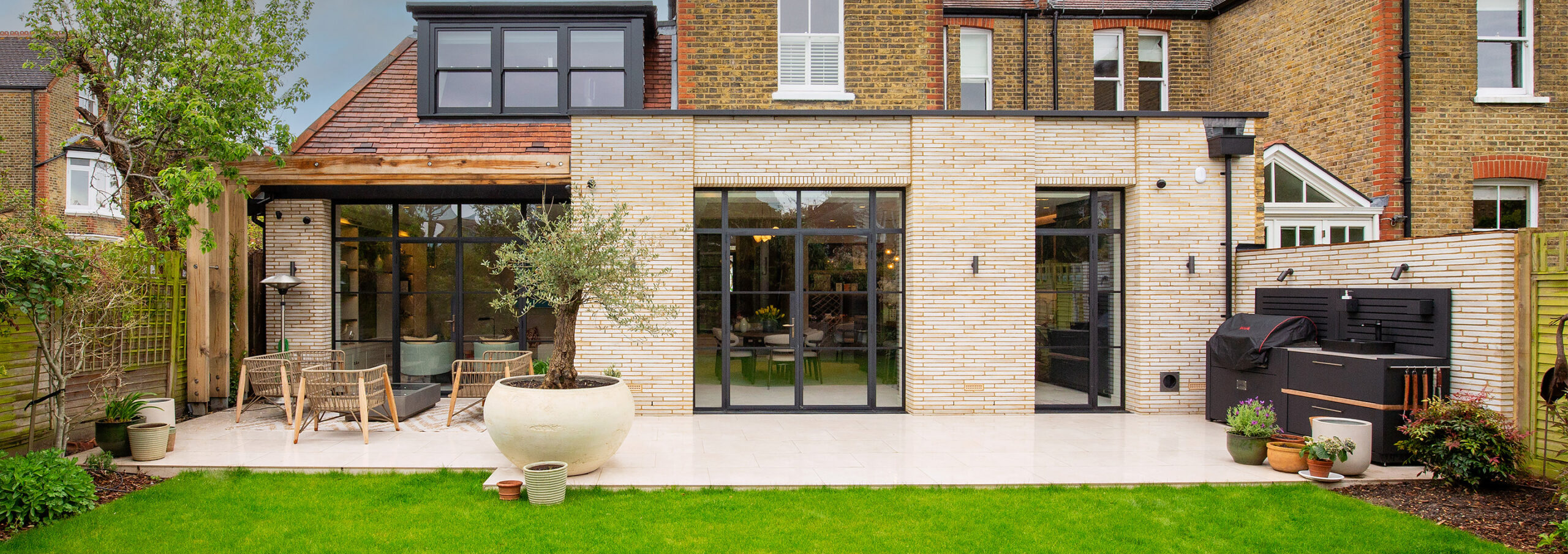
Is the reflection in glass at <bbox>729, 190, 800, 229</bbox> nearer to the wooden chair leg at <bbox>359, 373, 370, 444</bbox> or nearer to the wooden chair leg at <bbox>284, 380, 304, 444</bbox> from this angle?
the wooden chair leg at <bbox>359, 373, 370, 444</bbox>

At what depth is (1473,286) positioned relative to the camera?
6.04 m

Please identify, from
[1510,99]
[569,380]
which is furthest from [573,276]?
[1510,99]

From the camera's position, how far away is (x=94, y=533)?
4391 mm

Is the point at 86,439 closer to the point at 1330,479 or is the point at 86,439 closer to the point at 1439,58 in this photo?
the point at 1330,479

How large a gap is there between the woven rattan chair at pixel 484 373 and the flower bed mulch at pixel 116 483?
243cm

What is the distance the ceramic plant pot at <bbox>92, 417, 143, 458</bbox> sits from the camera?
6.10m

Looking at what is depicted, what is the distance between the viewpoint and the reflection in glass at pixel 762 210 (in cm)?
877

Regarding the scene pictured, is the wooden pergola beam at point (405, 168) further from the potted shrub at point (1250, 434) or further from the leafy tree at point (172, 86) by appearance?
the potted shrub at point (1250, 434)

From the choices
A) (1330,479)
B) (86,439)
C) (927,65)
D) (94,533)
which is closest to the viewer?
(94,533)

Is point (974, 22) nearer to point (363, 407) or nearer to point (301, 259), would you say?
point (363, 407)

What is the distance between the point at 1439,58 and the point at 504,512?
43.4 feet

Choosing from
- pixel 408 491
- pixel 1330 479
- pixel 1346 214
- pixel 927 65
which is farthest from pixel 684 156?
pixel 1346 214

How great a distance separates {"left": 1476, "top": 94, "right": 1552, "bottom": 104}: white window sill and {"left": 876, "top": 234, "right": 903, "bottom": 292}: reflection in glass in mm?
8867

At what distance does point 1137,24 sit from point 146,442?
14233 mm
